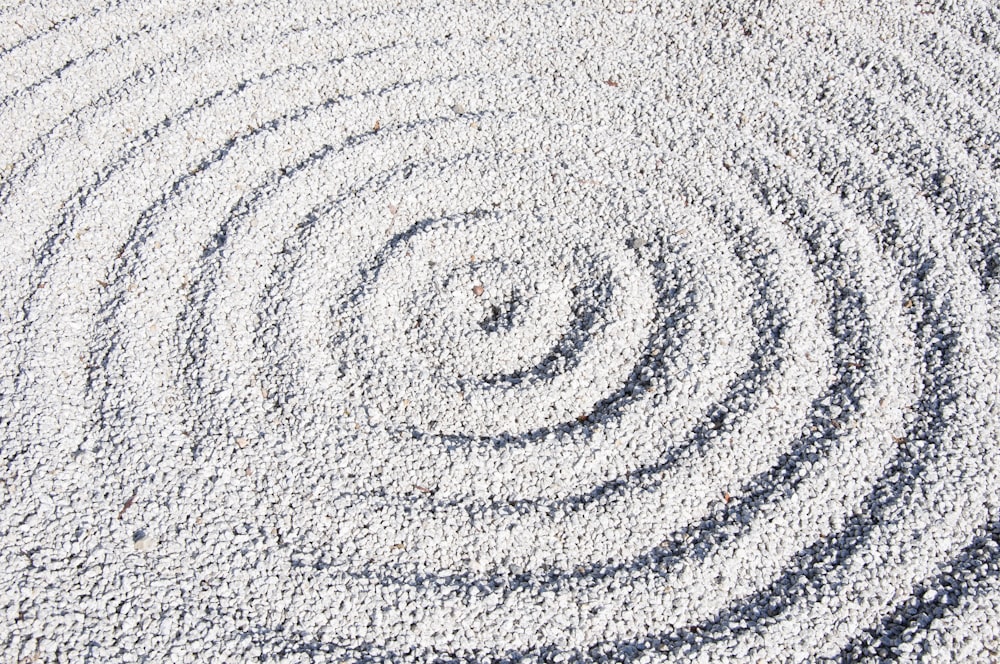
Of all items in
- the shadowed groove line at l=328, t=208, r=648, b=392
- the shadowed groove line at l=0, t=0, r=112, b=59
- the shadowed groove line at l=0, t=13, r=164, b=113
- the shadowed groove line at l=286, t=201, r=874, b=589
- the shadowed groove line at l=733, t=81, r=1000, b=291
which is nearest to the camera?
the shadowed groove line at l=286, t=201, r=874, b=589

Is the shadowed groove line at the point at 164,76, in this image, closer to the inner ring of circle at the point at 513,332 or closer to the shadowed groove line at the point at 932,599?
the inner ring of circle at the point at 513,332

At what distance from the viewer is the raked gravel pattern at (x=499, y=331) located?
4969mm

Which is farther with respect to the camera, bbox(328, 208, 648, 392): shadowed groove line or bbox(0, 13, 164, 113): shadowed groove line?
bbox(0, 13, 164, 113): shadowed groove line

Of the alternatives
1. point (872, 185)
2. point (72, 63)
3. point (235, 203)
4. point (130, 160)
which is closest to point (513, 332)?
point (235, 203)

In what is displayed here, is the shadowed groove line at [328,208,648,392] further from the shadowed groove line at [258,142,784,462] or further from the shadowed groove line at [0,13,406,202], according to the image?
the shadowed groove line at [0,13,406,202]

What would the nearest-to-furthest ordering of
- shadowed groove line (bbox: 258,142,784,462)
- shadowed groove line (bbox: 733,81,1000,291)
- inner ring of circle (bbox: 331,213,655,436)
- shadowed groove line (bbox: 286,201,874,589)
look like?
shadowed groove line (bbox: 286,201,874,589), shadowed groove line (bbox: 258,142,784,462), inner ring of circle (bbox: 331,213,655,436), shadowed groove line (bbox: 733,81,1000,291)

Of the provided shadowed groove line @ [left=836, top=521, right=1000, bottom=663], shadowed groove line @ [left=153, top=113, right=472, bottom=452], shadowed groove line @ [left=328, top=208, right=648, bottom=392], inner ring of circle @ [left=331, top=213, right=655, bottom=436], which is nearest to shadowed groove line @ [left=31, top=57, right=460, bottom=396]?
shadowed groove line @ [left=153, top=113, right=472, bottom=452]

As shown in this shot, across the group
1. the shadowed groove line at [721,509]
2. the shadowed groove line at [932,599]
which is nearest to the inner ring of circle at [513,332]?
the shadowed groove line at [721,509]

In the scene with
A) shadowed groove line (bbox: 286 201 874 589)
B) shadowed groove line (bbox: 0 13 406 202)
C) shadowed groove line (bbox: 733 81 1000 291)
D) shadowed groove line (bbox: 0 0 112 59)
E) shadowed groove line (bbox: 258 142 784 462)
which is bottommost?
shadowed groove line (bbox: 286 201 874 589)

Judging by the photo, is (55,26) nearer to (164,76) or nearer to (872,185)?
(164,76)

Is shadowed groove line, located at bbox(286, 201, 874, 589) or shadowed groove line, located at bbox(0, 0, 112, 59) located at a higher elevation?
shadowed groove line, located at bbox(0, 0, 112, 59)

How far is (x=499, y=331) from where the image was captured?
645 cm

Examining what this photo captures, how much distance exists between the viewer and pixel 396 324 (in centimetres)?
650

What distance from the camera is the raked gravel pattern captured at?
16.3 ft
